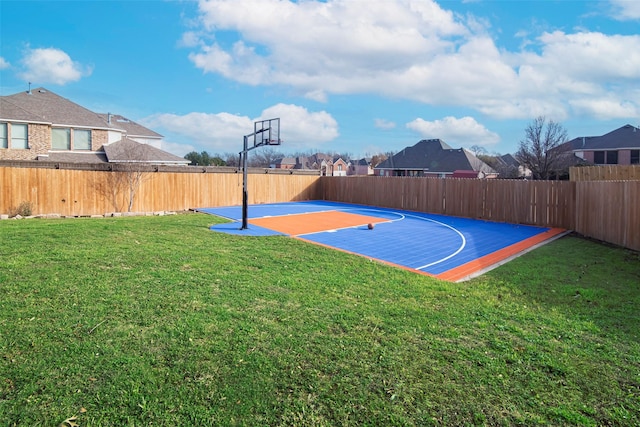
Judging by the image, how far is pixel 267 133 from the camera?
1744cm

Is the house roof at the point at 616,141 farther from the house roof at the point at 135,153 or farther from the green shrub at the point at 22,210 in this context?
the green shrub at the point at 22,210

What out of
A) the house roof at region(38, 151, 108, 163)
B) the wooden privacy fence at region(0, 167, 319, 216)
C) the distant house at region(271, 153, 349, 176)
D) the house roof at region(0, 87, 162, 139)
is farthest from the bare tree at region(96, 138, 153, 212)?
the distant house at region(271, 153, 349, 176)

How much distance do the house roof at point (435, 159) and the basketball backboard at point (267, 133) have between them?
103ft

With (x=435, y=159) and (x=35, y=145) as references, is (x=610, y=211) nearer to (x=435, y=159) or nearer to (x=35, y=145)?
(x=35, y=145)

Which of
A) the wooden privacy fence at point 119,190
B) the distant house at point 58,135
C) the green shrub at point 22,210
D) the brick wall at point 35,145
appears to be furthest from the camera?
the distant house at point 58,135

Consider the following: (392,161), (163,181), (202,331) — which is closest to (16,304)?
(202,331)

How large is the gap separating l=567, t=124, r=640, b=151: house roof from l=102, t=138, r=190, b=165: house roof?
34.7 m

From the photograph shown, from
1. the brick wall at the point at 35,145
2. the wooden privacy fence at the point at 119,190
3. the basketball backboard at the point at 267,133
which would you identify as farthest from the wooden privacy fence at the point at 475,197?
the brick wall at the point at 35,145

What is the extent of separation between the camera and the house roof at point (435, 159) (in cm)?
4497

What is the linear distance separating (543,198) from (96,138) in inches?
1092

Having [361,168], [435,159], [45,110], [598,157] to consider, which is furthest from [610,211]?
[361,168]

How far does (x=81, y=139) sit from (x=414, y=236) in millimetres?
24723

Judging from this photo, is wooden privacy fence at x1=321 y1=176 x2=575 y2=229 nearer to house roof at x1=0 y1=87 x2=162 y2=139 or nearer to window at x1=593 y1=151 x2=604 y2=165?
house roof at x1=0 y1=87 x2=162 y2=139

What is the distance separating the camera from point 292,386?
346 centimetres
